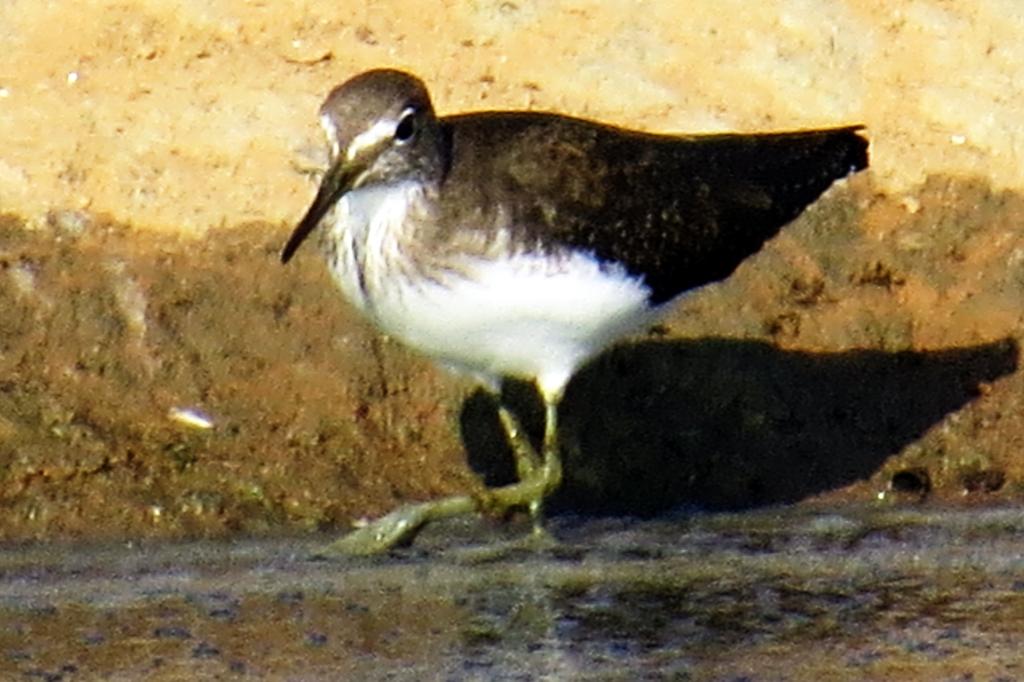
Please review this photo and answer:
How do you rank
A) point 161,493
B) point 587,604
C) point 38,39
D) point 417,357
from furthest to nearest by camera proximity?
point 38,39, point 417,357, point 161,493, point 587,604

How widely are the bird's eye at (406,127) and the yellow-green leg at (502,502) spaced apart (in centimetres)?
106

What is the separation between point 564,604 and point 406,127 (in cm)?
150

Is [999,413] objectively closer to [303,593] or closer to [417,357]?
[417,357]

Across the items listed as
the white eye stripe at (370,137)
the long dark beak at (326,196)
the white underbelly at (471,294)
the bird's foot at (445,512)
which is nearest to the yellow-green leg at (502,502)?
the bird's foot at (445,512)

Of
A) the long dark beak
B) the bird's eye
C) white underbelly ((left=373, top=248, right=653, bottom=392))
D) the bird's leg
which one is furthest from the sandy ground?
the bird's eye

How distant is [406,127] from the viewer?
826cm

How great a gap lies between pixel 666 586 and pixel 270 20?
10.6 ft

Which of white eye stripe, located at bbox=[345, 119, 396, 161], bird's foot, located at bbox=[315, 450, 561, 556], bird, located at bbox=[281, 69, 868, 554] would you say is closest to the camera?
white eye stripe, located at bbox=[345, 119, 396, 161]

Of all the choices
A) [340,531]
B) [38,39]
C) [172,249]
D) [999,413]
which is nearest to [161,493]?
[340,531]

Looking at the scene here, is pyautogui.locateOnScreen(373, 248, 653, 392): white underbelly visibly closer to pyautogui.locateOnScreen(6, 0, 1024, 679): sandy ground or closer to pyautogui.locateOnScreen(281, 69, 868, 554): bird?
pyautogui.locateOnScreen(281, 69, 868, 554): bird

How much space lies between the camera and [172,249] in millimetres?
9703

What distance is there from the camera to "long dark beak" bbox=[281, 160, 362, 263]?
314 inches

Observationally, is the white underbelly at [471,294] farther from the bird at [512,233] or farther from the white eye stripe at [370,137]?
the white eye stripe at [370,137]

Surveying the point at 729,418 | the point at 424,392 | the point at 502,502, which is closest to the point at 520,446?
the point at 502,502
